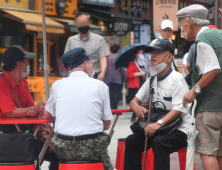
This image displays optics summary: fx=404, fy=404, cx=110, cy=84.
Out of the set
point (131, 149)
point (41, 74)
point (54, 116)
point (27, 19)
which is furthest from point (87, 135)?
point (41, 74)

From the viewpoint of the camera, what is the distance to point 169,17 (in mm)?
9070

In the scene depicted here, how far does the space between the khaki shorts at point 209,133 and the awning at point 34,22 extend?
9345 mm

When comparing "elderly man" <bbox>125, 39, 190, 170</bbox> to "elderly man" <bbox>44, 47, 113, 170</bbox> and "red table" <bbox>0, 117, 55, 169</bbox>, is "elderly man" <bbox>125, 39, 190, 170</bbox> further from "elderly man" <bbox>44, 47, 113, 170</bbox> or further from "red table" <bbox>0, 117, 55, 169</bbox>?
"red table" <bbox>0, 117, 55, 169</bbox>

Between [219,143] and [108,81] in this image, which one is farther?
[108,81]

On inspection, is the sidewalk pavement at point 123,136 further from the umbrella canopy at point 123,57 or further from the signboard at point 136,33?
the signboard at point 136,33

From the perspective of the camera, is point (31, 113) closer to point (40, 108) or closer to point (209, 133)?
point (40, 108)

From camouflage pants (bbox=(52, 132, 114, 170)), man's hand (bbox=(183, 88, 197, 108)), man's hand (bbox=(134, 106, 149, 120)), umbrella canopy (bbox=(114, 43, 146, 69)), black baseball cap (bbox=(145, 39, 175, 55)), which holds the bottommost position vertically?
camouflage pants (bbox=(52, 132, 114, 170))

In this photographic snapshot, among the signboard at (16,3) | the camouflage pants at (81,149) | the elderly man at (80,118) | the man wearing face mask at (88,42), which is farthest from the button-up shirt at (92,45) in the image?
the signboard at (16,3)

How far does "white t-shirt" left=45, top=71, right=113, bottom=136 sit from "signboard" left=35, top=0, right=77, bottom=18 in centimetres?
1140

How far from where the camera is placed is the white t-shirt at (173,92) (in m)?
3.99

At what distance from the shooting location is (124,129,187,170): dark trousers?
152 inches

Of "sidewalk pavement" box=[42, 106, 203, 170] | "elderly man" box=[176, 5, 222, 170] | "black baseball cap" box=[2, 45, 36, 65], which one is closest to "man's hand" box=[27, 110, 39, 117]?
"black baseball cap" box=[2, 45, 36, 65]

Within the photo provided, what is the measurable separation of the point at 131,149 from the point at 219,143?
907mm

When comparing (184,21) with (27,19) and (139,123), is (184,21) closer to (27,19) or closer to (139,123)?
(139,123)
